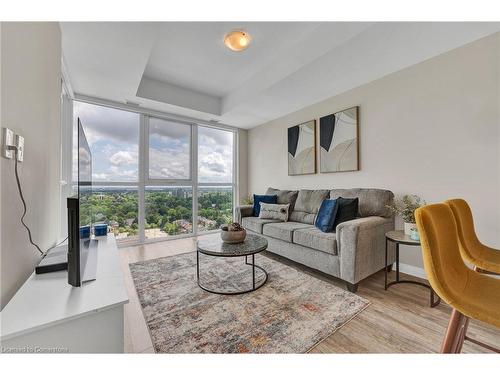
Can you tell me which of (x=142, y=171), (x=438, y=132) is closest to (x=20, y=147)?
(x=142, y=171)

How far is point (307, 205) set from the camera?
312 centimetres

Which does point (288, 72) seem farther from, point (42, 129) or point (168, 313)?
point (168, 313)

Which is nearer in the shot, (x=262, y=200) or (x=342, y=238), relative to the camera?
(x=342, y=238)

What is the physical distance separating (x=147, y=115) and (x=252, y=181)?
245 centimetres

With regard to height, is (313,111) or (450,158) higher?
(313,111)

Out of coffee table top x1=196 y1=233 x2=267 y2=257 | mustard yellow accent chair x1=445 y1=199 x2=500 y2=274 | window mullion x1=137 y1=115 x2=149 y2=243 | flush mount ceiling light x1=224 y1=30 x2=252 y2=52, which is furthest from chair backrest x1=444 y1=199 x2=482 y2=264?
window mullion x1=137 y1=115 x2=149 y2=243

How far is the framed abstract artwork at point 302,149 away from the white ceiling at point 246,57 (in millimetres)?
412

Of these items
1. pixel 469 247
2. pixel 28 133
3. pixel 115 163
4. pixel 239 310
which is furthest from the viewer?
pixel 115 163

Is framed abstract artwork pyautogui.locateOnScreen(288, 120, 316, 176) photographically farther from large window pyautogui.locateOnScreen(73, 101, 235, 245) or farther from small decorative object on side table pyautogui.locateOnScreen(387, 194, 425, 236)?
large window pyautogui.locateOnScreen(73, 101, 235, 245)

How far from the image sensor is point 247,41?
2170 millimetres

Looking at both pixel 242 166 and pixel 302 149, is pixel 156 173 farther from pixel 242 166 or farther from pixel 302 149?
pixel 302 149

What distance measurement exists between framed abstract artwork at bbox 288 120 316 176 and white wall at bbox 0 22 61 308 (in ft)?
10.1

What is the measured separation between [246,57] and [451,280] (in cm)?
275
